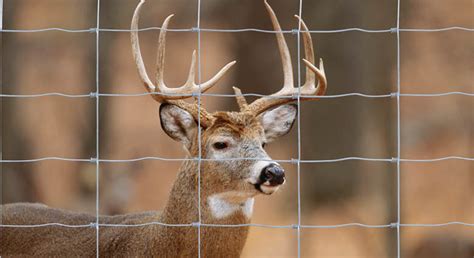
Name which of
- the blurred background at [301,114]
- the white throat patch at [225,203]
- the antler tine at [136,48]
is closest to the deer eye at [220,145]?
the white throat patch at [225,203]

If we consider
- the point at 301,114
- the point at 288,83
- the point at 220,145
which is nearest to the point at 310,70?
the point at 288,83

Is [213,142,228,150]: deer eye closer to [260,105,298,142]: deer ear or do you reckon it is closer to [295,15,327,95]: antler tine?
[260,105,298,142]: deer ear

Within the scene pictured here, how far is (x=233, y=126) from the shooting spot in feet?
22.1

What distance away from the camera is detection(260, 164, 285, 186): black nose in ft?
20.6

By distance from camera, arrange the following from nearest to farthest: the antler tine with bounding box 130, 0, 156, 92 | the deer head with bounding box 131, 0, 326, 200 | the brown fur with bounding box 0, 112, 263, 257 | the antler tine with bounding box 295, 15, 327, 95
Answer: the antler tine with bounding box 130, 0, 156, 92 → the antler tine with bounding box 295, 15, 327, 95 → the deer head with bounding box 131, 0, 326, 200 → the brown fur with bounding box 0, 112, 263, 257

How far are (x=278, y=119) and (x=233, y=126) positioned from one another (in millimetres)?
377

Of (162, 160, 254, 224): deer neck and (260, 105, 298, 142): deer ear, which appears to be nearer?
(162, 160, 254, 224): deer neck

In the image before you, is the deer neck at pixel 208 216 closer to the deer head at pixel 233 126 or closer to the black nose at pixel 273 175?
the deer head at pixel 233 126

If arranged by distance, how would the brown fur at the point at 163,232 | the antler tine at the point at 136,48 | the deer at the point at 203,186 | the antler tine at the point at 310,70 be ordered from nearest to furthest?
the antler tine at the point at 136,48 < the antler tine at the point at 310,70 < the deer at the point at 203,186 < the brown fur at the point at 163,232

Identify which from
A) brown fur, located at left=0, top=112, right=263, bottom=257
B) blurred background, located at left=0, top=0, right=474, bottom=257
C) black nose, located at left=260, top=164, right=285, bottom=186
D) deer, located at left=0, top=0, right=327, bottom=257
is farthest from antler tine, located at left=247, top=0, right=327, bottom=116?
blurred background, located at left=0, top=0, right=474, bottom=257

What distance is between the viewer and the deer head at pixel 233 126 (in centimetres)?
644

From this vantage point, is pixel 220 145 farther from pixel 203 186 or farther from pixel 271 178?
pixel 271 178

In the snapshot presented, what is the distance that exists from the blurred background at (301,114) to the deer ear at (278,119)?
567 cm

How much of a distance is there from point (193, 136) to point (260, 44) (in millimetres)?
7895
